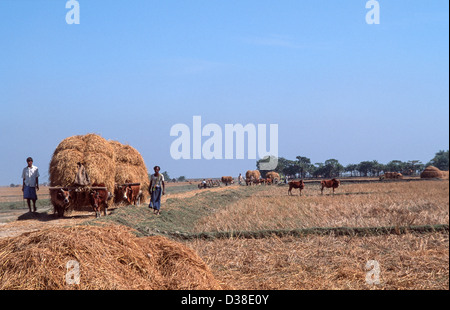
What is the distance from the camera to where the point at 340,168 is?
330 feet

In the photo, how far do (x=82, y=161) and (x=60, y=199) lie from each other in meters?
1.31

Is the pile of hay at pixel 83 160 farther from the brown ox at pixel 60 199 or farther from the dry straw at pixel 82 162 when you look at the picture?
the brown ox at pixel 60 199

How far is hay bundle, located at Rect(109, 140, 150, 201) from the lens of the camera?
16.4 metres

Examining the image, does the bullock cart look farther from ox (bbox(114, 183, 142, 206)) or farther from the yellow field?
the yellow field

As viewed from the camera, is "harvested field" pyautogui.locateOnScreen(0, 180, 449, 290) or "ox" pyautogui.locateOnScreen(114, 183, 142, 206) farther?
"ox" pyautogui.locateOnScreen(114, 183, 142, 206)

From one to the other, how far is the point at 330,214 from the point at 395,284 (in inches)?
323

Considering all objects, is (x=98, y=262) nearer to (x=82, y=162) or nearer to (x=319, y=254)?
(x=319, y=254)

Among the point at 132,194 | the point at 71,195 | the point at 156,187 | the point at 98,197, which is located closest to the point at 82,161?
the point at 71,195

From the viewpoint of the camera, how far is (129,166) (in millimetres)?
17047

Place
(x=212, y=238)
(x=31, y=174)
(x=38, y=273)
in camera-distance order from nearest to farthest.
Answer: (x=38, y=273) < (x=212, y=238) < (x=31, y=174)

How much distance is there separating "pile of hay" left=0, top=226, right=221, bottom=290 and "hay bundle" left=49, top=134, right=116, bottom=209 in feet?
27.1

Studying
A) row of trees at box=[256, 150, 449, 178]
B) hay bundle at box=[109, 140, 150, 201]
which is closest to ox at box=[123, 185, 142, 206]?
hay bundle at box=[109, 140, 150, 201]
